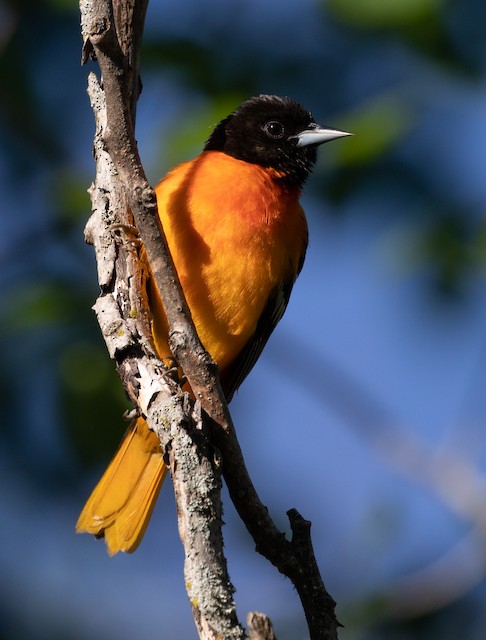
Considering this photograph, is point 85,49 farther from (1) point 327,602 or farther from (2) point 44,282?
(1) point 327,602

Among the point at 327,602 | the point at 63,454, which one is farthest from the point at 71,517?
the point at 327,602

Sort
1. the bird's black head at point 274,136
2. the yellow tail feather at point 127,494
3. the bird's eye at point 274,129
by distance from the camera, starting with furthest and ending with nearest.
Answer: the bird's eye at point 274,129 < the bird's black head at point 274,136 < the yellow tail feather at point 127,494

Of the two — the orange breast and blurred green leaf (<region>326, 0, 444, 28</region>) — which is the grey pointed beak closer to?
the orange breast

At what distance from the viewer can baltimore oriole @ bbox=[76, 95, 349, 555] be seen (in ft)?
15.0

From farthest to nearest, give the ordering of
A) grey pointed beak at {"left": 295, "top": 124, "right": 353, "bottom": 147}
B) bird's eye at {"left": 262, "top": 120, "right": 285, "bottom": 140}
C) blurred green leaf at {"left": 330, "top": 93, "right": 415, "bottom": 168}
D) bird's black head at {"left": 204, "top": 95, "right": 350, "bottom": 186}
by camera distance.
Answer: bird's eye at {"left": 262, "top": 120, "right": 285, "bottom": 140}
bird's black head at {"left": 204, "top": 95, "right": 350, "bottom": 186}
grey pointed beak at {"left": 295, "top": 124, "right": 353, "bottom": 147}
blurred green leaf at {"left": 330, "top": 93, "right": 415, "bottom": 168}

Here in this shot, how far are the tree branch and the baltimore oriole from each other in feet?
1.68

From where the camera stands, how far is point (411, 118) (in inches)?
Result: 176

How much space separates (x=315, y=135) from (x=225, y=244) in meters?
0.99

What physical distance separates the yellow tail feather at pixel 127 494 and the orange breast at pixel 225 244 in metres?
0.49

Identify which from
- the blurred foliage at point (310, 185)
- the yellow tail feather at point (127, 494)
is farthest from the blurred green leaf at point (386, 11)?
the yellow tail feather at point (127, 494)

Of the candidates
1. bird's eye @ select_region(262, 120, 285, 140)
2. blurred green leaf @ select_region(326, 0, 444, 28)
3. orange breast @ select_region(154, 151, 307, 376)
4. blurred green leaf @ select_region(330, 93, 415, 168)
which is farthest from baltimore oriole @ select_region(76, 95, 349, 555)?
blurred green leaf @ select_region(326, 0, 444, 28)

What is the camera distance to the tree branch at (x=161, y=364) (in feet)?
10.7

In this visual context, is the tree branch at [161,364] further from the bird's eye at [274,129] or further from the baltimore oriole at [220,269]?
the bird's eye at [274,129]

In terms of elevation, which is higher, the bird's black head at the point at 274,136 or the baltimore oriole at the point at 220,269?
the bird's black head at the point at 274,136
